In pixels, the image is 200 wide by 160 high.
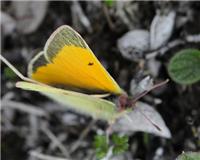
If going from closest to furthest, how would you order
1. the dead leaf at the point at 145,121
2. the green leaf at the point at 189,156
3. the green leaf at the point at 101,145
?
the green leaf at the point at 189,156 → the dead leaf at the point at 145,121 → the green leaf at the point at 101,145

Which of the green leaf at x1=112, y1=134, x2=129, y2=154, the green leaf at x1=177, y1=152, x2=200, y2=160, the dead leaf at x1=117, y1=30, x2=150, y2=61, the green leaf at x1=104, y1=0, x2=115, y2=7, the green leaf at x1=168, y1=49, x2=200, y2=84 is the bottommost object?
the green leaf at x1=112, y1=134, x2=129, y2=154

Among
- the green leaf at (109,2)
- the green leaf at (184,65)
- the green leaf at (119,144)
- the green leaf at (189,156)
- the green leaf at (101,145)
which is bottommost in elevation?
the green leaf at (119,144)

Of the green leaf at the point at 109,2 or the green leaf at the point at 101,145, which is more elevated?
the green leaf at the point at 109,2

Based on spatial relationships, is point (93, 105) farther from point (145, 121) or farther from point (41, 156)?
point (41, 156)

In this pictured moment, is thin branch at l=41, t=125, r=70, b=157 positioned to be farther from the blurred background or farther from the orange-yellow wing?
the orange-yellow wing

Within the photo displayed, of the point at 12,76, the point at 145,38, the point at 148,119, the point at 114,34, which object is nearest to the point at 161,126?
the point at 148,119

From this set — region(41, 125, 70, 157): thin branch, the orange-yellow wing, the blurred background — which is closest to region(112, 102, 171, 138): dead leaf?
the blurred background

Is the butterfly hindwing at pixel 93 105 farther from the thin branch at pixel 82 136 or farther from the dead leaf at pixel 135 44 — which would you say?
the dead leaf at pixel 135 44

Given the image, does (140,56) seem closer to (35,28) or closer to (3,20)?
(35,28)

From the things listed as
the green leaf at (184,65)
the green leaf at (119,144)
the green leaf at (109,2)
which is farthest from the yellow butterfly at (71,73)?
the green leaf at (109,2)
